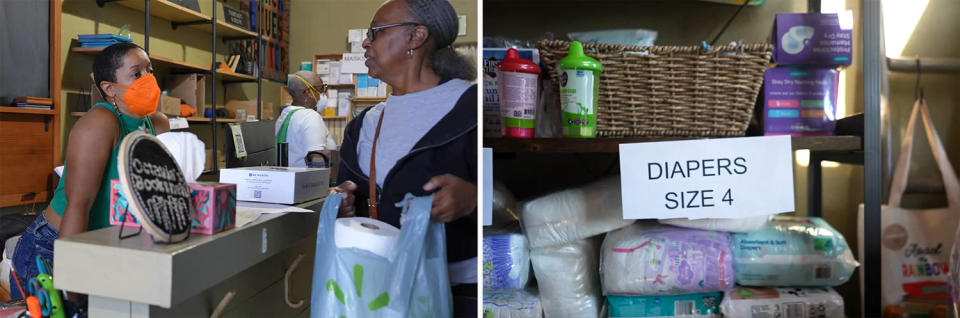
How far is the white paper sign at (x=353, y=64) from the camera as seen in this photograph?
0.84 m

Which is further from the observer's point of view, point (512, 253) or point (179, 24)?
point (512, 253)

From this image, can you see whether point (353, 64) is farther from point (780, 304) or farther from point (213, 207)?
point (780, 304)

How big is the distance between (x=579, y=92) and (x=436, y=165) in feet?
1.09

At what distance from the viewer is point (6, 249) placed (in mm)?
880

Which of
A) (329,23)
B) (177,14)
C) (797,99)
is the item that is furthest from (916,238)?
(177,14)

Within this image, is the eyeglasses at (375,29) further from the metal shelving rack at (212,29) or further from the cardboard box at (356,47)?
the metal shelving rack at (212,29)

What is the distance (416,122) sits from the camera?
2.70 feet

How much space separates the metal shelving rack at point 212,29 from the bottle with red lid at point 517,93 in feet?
1.29

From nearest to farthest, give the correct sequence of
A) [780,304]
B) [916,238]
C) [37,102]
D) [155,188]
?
[155,188]
[37,102]
[780,304]
[916,238]

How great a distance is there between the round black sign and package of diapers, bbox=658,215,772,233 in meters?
0.86

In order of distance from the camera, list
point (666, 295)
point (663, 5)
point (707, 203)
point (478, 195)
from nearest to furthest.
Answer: point (478, 195) < point (707, 203) < point (666, 295) < point (663, 5)

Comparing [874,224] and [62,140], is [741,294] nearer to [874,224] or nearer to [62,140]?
[874,224]

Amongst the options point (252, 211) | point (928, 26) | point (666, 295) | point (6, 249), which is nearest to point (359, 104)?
point (252, 211)

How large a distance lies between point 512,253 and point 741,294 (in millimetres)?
460
